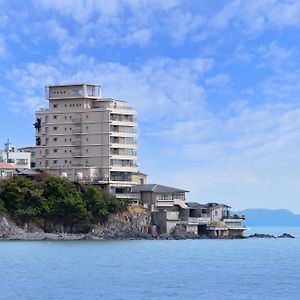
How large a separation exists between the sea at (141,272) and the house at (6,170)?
16.4m

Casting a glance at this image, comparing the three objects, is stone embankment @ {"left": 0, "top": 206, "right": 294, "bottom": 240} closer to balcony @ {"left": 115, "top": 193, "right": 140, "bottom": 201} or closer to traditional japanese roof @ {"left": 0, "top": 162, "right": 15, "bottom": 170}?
balcony @ {"left": 115, "top": 193, "right": 140, "bottom": 201}

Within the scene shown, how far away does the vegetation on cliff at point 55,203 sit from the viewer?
93812 millimetres

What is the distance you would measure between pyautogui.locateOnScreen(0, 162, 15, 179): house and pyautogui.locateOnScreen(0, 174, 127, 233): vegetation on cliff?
5175 millimetres

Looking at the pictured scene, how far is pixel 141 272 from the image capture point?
191ft

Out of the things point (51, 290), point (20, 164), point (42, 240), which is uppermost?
point (20, 164)

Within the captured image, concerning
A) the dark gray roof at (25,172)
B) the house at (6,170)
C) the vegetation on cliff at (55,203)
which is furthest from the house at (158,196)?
the house at (6,170)

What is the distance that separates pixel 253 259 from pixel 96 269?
1818cm

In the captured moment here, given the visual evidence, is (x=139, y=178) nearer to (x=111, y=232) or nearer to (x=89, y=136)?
(x=89, y=136)

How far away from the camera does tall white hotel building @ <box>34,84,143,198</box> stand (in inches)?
4284

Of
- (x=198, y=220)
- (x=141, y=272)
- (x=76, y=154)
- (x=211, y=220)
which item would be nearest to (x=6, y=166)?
(x=76, y=154)

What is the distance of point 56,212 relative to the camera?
3748 inches

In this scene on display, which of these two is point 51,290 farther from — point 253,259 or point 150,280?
point 253,259

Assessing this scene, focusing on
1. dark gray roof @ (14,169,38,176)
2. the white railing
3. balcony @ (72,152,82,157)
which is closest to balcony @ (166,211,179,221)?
the white railing

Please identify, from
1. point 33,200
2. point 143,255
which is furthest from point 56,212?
point 143,255
